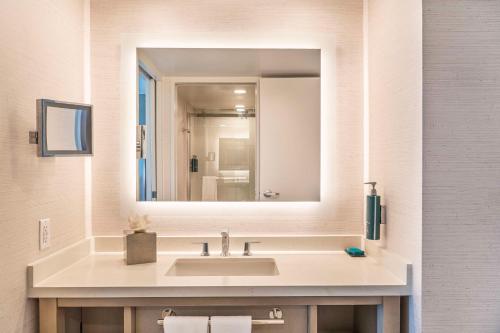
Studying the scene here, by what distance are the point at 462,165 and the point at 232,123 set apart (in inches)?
42.4

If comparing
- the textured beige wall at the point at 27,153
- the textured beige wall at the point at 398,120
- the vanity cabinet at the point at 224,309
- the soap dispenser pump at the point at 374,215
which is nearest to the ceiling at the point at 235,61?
the textured beige wall at the point at 398,120

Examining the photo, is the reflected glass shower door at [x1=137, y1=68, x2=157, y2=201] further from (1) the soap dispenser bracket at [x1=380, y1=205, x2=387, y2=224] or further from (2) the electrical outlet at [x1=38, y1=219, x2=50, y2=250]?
(1) the soap dispenser bracket at [x1=380, y1=205, x2=387, y2=224]

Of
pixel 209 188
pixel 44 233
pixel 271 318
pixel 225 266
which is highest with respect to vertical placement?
pixel 209 188

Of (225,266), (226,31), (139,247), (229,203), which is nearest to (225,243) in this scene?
(225,266)

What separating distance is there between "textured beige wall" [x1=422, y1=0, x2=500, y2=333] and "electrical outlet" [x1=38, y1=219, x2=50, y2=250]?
4.78 feet

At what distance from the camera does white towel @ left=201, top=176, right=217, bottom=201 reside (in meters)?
2.08

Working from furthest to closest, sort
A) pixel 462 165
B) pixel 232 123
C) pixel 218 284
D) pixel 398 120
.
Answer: pixel 232 123, pixel 398 120, pixel 218 284, pixel 462 165

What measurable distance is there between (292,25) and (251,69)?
1.02 feet

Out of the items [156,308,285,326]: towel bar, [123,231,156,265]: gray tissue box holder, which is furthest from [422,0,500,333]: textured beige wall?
[123,231,156,265]: gray tissue box holder

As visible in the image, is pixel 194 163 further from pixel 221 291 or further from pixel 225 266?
pixel 221 291

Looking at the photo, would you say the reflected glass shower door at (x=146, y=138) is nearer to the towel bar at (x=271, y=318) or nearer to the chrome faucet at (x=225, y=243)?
the chrome faucet at (x=225, y=243)

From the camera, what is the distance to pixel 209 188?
2.08m

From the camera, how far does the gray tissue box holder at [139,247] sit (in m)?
1.85

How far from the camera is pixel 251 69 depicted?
2.10 metres
